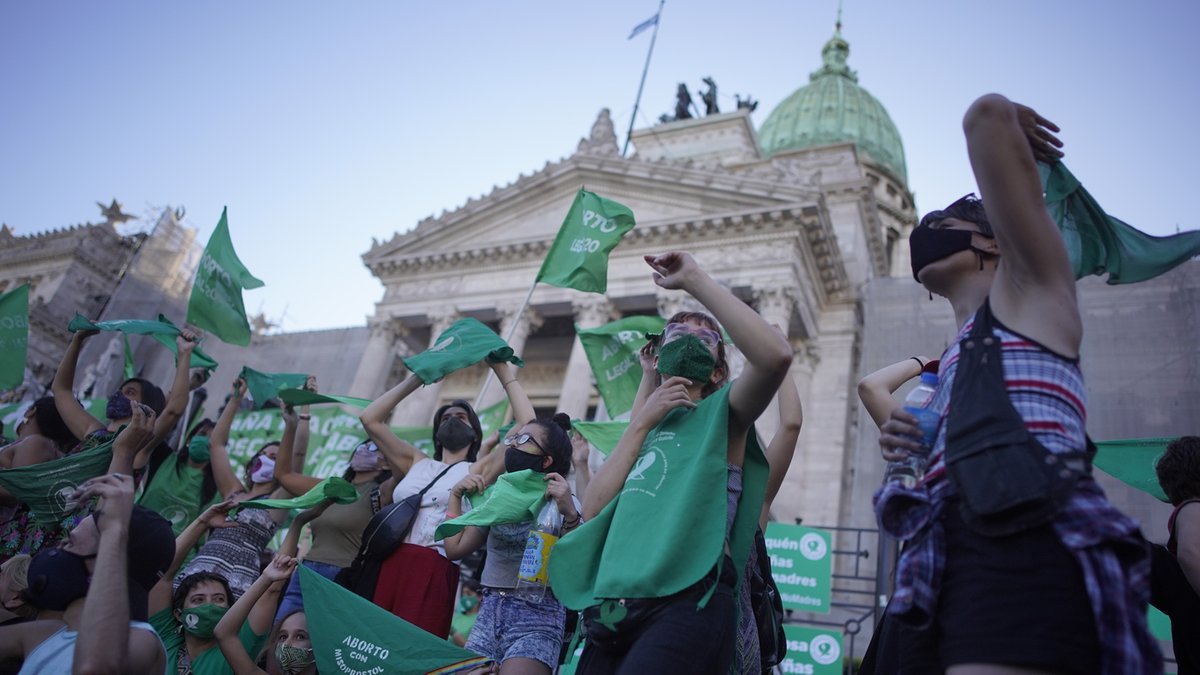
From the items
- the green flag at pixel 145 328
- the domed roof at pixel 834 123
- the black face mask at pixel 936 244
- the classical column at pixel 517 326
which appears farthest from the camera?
the domed roof at pixel 834 123

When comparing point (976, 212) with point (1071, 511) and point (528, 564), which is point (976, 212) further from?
point (528, 564)

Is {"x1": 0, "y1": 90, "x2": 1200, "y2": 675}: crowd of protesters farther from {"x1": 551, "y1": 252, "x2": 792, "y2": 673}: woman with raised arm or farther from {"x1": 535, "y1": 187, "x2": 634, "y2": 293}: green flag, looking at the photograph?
{"x1": 535, "y1": 187, "x2": 634, "y2": 293}: green flag

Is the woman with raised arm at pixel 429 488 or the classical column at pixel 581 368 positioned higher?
the classical column at pixel 581 368

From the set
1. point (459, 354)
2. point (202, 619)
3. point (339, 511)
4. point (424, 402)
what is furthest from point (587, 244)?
point (424, 402)

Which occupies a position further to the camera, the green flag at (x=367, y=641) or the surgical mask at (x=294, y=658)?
the surgical mask at (x=294, y=658)

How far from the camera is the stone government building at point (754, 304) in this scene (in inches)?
589

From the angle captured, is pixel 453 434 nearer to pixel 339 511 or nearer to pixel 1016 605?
pixel 339 511

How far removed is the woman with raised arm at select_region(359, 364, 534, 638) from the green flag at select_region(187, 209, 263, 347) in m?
3.44

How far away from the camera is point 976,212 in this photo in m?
2.38

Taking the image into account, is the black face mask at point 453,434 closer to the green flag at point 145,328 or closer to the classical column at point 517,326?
the green flag at point 145,328

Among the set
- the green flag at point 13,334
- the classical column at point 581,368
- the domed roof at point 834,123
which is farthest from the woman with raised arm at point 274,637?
the domed roof at point 834,123

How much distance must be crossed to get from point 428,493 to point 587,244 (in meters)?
3.92

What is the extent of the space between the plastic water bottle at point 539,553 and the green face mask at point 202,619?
6.03 feet

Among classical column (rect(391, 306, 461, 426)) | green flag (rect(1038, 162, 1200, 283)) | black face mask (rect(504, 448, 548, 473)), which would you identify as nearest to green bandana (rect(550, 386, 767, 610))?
black face mask (rect(504, 448, 548, 473))
